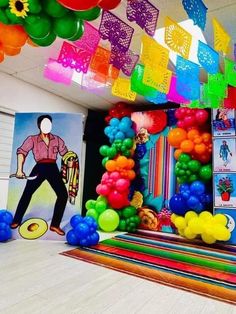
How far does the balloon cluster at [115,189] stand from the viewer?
427cm

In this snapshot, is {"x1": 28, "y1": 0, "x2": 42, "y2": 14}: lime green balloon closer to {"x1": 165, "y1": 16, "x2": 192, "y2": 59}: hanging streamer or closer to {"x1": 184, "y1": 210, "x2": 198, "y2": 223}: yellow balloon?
{"x1": 165, "y1": 16, "x2": 192, "y2": 59}: hanging streamer

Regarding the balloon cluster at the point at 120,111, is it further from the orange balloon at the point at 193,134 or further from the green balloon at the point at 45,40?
the green balloon at the point at 45,40

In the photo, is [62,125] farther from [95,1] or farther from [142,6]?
[95,1]

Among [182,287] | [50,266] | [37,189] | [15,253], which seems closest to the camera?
[182,287]

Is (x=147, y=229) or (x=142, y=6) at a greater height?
(x=142, y=6)

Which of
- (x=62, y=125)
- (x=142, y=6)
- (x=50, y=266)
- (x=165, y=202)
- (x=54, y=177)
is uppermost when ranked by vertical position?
(x=142, y=6)

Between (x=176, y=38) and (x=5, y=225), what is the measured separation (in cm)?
282

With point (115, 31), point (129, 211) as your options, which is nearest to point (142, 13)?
point (115, 31)

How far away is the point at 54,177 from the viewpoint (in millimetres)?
3357

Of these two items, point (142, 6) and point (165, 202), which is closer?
point (142, 6)

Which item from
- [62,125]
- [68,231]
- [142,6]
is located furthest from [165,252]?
[142,6]

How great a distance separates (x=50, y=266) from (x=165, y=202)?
249 centimetres

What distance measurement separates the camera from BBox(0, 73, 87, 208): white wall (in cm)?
397

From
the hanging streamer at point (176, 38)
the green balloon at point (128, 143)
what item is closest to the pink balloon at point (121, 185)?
the green balloon at point (128, 143)
